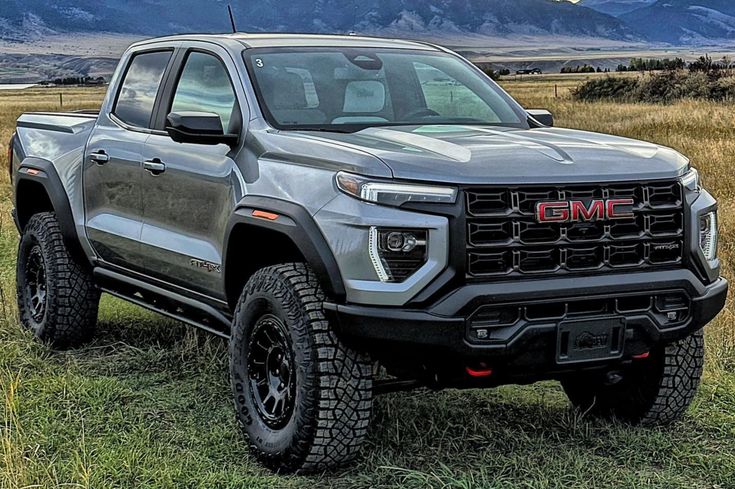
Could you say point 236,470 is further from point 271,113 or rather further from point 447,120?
point 447,120

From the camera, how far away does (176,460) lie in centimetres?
437

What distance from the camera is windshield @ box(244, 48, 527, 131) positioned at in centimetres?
490

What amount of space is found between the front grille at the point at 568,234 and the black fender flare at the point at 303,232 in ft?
1.71

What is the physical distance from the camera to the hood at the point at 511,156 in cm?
384

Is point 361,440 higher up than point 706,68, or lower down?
higher up

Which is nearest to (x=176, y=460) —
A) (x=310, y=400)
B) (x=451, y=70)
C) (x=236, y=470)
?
(x=236, y=470)

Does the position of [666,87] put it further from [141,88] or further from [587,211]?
[587,211]

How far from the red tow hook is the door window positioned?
5.36 feet

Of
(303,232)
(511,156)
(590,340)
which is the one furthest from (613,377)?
(303,232)

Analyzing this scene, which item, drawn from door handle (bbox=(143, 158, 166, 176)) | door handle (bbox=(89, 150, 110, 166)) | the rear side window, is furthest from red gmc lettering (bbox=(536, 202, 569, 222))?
door handle (bbox=(89, 150, 110, 166))

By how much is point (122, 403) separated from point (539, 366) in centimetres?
239

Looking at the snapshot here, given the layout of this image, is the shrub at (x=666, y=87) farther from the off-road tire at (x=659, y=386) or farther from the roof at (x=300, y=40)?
the off-road tire at (x=659, y=386)

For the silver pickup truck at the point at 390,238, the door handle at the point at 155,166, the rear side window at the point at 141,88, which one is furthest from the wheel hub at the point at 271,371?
the rear side window at the point at 141,88

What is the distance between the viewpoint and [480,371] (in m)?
4.00
